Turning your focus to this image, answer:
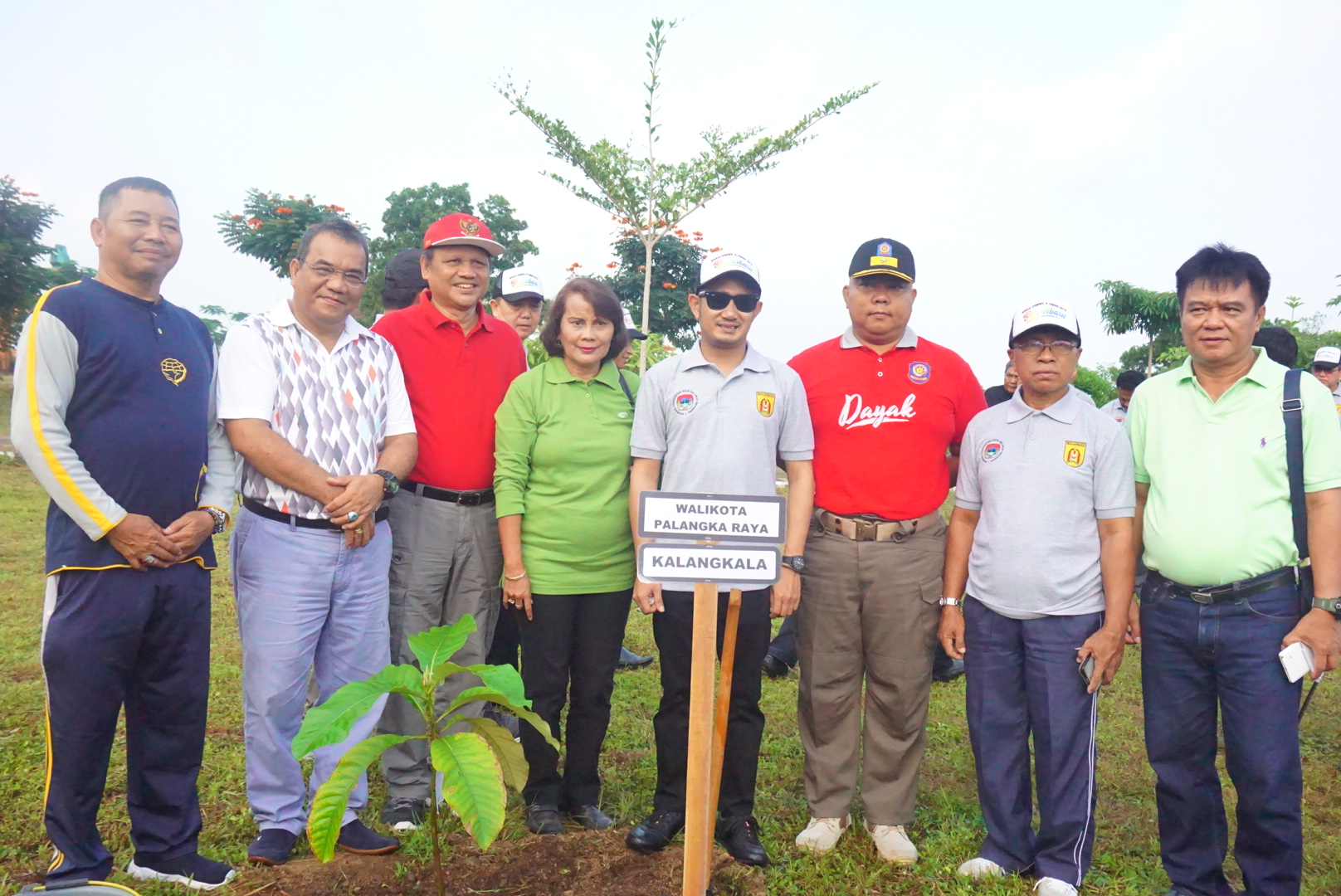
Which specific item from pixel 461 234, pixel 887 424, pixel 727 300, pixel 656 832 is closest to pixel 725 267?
pixel 727 300

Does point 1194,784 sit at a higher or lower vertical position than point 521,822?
higher

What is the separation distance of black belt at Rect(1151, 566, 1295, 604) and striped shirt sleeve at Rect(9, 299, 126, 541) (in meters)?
3.73

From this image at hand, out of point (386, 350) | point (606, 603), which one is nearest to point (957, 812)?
point (606, 603)

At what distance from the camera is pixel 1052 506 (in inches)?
130

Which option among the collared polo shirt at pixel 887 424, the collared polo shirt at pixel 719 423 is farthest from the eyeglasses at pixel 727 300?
the collared polo shirt at pixel 887 424

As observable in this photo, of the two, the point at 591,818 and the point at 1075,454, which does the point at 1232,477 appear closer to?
the point at 1075,454

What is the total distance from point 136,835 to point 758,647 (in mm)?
2382

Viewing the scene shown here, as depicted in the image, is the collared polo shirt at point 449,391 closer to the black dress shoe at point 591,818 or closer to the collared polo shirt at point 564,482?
the collared polo shirt at point 564,482

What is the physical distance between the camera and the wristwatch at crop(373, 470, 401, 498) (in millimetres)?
3420

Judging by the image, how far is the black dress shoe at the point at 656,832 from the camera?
3.45 m

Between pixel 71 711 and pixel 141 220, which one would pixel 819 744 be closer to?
pixel 71 711

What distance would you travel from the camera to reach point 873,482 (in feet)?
11.7

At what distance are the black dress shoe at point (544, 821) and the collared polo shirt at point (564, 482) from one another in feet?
3.06

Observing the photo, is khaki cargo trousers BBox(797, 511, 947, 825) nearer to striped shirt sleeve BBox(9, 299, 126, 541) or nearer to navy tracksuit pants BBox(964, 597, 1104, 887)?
navy tracksuit pants BBox(964, 597, 1104, 887)
